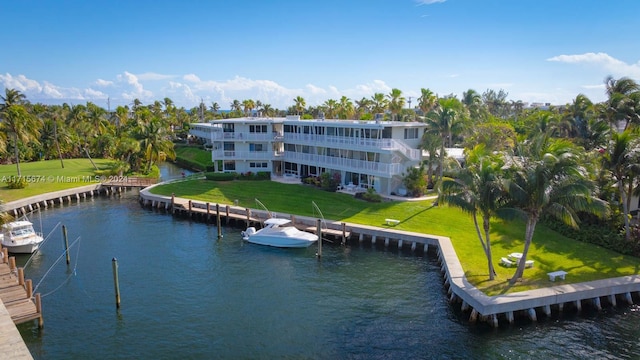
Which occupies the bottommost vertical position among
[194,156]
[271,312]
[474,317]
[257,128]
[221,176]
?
[271,312]

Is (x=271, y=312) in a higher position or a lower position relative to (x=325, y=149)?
lower

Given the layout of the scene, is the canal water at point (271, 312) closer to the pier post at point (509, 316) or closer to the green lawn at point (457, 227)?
the pier post at point (509, 316)

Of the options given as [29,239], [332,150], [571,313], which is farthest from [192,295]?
[332,150]

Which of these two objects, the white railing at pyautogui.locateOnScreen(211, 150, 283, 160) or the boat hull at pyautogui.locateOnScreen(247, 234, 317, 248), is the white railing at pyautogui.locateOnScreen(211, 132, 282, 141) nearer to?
the white railing at pyautogui.locateOnScreen(211, 150, 283, 160)

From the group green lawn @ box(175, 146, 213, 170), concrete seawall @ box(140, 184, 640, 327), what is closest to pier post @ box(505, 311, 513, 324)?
concrete seawall @ box(140, 184, 640, 327)

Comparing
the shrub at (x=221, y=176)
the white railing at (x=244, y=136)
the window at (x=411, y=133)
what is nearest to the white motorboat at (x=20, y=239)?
the shrub at (x=221, y=176)

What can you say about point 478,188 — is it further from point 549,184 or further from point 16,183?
point 16,183

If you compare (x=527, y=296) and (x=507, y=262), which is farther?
(x=507, y=262)

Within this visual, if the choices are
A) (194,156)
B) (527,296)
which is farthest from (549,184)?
(194,156)
